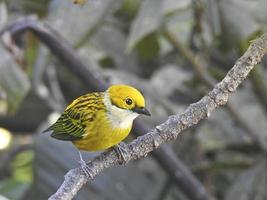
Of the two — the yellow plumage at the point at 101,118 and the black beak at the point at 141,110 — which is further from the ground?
the black beak at the point at 141,110

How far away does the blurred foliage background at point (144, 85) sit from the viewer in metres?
2.76

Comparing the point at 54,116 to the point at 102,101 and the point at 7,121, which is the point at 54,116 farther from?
the point at 102,101

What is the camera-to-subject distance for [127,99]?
5.98ft

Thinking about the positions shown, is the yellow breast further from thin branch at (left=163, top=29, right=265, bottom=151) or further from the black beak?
thin branch at (left=163, top=29, right=265, bottom=151)

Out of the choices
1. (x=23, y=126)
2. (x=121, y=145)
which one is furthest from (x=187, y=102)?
(x=121, y=145)

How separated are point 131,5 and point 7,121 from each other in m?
0.89

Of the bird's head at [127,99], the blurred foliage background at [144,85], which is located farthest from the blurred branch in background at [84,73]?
the bird's head at [127,99]

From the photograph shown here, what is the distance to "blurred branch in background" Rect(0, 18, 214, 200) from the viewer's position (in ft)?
8.61

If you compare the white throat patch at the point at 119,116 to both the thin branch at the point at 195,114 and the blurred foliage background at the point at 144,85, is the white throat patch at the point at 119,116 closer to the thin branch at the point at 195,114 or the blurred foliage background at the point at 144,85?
the thin branch at the point at 195,114

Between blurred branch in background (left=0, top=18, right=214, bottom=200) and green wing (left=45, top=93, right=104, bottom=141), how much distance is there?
64 centimetres

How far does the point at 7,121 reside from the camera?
382 cm

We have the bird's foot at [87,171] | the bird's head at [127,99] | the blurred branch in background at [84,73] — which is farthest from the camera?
the blurred branch in background at [84,73]

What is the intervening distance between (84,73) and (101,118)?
2.37 ft

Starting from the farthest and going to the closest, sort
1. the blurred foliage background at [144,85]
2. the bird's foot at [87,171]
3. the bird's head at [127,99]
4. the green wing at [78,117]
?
the blurred foliage background at [144,85]
the green wing at [78,117]
the bird's head at [127,99]
the bird's foot at [87,171]
